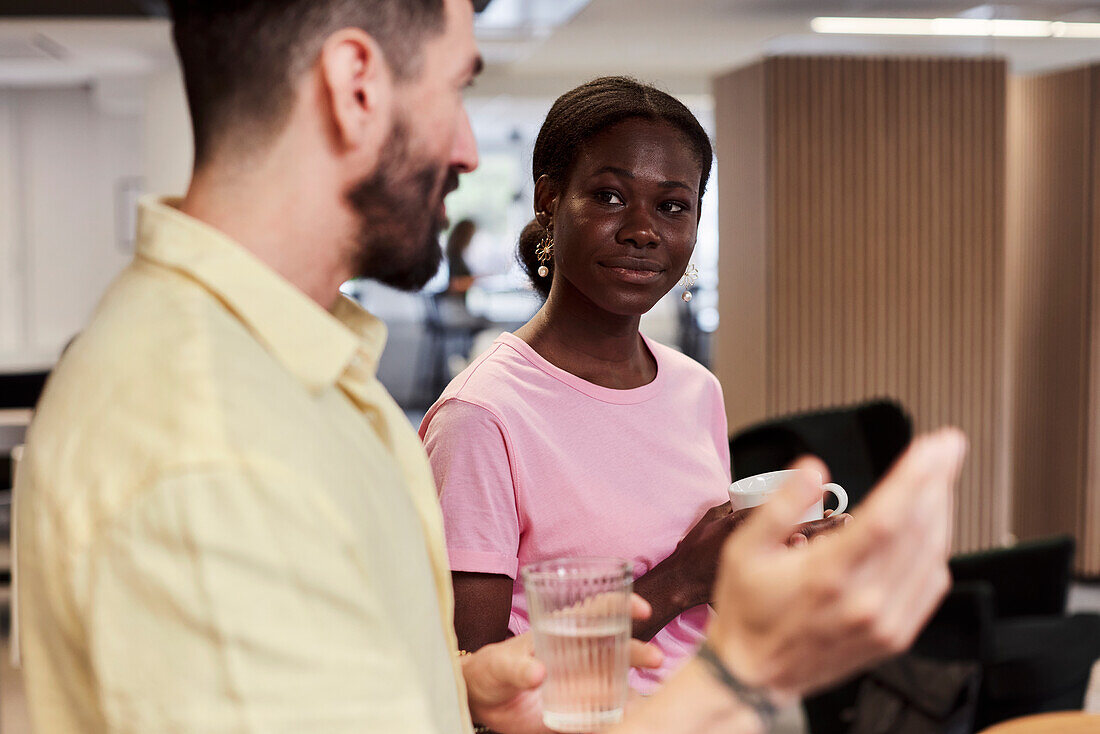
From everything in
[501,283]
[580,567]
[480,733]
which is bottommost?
[501,283]

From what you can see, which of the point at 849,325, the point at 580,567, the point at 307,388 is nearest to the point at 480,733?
the point at 580,567

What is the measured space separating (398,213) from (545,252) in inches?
35.7

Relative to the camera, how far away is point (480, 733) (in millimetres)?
1228

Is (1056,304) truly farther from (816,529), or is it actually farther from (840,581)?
(840,581)

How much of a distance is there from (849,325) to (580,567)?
4357mm

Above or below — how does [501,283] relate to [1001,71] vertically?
below

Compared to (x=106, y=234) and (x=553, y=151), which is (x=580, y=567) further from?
(x=106, y=234)

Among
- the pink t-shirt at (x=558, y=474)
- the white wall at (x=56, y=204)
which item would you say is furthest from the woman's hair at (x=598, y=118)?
the white wall at (x=56, y=204)

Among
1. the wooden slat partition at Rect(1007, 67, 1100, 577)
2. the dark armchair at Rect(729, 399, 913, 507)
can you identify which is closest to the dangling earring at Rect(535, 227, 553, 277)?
the dark armchair at Rect(729, 399, 913, 507)

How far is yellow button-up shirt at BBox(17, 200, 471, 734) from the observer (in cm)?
63

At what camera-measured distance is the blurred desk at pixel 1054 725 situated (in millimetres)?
2184

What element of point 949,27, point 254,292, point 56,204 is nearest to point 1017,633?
point 254,292

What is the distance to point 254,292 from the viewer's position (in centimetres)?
75

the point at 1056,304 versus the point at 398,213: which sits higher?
the point at 398,213
